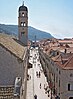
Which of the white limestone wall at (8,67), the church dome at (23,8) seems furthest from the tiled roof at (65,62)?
the white limestone wall at (8,67)

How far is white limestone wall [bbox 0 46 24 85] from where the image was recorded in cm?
1605

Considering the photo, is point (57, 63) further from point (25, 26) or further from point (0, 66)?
point (0, 66)

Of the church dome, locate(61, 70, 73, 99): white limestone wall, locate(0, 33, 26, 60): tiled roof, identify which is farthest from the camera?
the church dome

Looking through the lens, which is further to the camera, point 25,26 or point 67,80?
point 25,26

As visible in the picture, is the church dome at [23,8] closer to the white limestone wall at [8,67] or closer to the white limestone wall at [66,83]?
the white limestone wall at [66,83]

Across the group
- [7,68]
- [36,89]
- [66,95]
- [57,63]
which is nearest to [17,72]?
[7,68]

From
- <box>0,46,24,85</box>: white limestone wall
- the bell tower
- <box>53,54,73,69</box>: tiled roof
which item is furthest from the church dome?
<box>0,46,24,85</box>: white limestone wall

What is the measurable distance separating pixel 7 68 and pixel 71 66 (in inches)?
1010

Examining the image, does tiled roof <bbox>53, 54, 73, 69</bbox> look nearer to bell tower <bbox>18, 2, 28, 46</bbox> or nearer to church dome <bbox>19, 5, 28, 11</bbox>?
bell tower <bbox>18, 2, 28, 46</bbox>

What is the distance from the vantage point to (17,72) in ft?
55.7

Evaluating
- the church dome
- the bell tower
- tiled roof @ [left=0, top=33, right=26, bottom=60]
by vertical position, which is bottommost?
tiled roof @ [left=0, top=33, right=26, bottom=60]

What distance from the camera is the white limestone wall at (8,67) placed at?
16047 mm

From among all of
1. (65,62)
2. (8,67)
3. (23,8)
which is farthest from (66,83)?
(23,8)

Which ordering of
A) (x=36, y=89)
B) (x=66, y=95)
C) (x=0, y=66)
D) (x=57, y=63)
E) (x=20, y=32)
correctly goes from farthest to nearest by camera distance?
(x=20, y=32) < (x=36, y=89) < (x=57, y=63) < (x=66, y=95) < (x=0, y=66)
